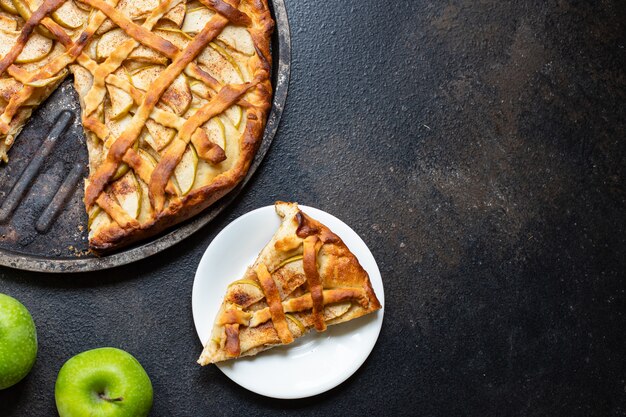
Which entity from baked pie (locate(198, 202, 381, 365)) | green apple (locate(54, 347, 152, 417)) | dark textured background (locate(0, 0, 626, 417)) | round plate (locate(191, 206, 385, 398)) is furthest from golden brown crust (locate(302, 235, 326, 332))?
green apple (locate(54, 347, 152, 417))

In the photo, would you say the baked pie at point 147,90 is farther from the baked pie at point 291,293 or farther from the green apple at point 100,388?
the green apple at point 100,388

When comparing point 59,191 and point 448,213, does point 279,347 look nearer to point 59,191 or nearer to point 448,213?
point 448,213

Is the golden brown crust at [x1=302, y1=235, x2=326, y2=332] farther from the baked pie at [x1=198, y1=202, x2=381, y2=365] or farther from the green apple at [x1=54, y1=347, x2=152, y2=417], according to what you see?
the green apple at [x1=54, y1=347, x2=152, y2=417]

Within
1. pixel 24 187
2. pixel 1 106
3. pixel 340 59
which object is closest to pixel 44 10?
pixel 1 106

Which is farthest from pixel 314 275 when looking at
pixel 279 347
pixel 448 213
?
pixel 448 213

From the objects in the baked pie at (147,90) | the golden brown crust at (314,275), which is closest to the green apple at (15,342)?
the baked pie at (147,90)
